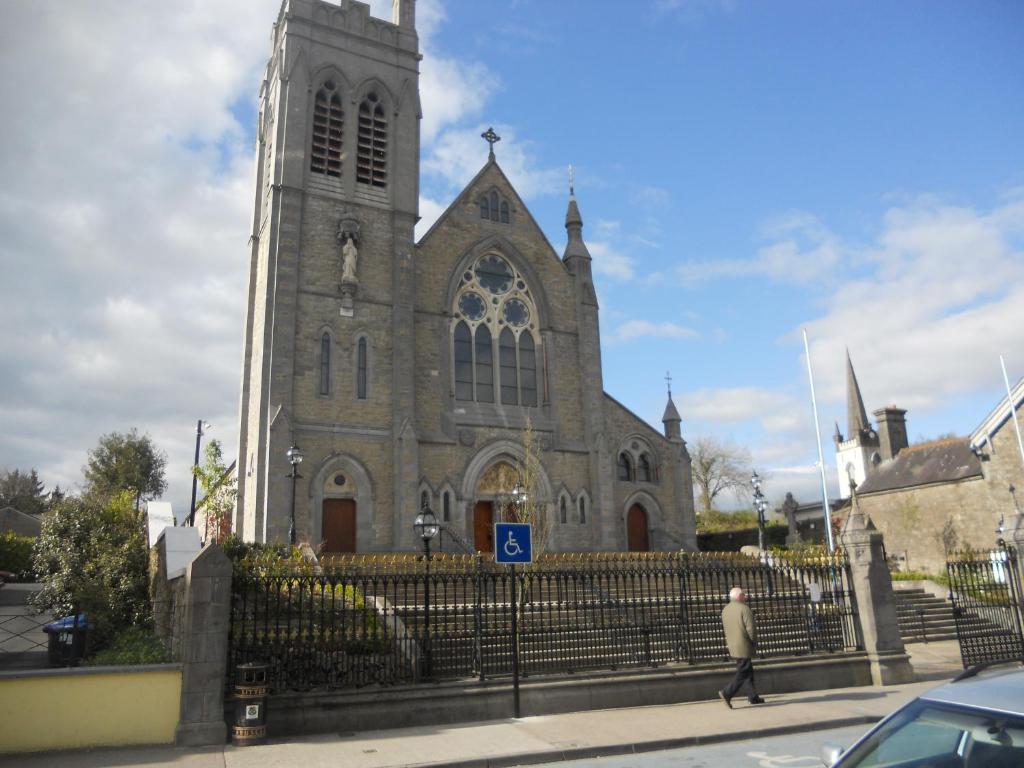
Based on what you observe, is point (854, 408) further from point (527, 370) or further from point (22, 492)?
point (22, 492)

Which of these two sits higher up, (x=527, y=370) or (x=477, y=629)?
(x=527, y=370)

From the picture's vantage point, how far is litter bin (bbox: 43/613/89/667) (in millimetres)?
13242

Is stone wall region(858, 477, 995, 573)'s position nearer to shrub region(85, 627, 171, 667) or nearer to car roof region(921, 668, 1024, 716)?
shrub region(85, 627, 171, 667)

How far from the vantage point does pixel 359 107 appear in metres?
31.2

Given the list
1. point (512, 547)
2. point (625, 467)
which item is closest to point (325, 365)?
point (625, 467)

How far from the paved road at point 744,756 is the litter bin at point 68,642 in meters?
9.20

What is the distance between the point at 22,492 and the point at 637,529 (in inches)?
2251

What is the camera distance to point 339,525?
2602 cm

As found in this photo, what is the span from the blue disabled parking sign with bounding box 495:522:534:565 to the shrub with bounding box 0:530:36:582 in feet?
82.0

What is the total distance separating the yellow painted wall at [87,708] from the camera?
927cm

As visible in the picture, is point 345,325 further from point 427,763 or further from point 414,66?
point 427,763

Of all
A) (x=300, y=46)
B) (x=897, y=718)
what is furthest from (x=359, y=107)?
(x=897, y=718)

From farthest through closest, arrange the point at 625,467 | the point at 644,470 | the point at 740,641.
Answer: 1. the point at 644,470
2. the point at 625,467
3. the point at 740,641

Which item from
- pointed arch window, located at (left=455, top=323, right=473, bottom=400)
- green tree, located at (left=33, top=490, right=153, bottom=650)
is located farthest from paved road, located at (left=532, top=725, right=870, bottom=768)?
pointed arch window, located at (left=455, top=323, right=473, bottom=400)
